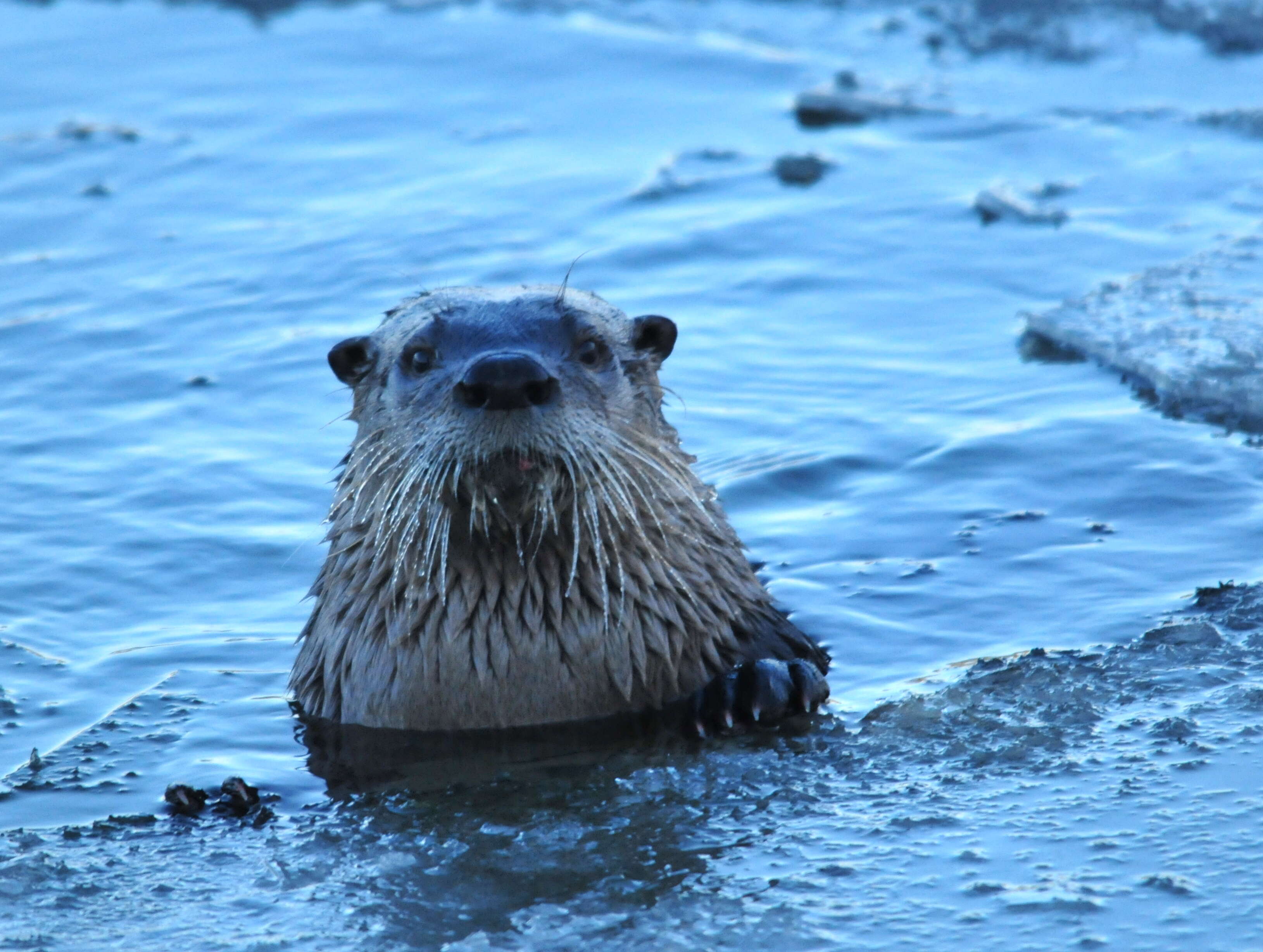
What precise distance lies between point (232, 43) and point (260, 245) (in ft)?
12.1

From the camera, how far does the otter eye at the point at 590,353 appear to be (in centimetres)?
435

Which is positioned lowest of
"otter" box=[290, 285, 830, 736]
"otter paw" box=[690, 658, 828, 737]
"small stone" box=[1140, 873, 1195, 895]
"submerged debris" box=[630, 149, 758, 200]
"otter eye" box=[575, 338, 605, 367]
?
"small stone" box=[1140, 873, 1195, 895]

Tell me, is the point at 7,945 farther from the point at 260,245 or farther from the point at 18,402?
the point at 260,245

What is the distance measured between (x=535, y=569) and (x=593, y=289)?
3.43 metres

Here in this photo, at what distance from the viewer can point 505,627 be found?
4.32 metres

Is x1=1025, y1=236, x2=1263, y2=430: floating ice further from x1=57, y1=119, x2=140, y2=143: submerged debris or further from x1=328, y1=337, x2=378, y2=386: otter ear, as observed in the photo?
x1=57, y1=119, x2=140, y2=143: submerged debris

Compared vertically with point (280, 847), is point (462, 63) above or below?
above

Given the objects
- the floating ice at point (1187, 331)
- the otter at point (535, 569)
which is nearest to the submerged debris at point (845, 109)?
the floating ice at point (1187, 331)

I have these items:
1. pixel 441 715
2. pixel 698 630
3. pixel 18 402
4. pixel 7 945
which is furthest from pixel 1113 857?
pixel 18 402

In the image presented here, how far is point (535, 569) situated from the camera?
4.33 meters

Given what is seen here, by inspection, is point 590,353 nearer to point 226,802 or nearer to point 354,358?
point 354,358

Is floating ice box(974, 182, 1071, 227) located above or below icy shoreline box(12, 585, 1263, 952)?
above

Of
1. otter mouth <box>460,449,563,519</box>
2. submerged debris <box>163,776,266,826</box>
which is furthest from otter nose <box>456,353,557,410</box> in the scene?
submerged debris <box>163,776,266,826</box>

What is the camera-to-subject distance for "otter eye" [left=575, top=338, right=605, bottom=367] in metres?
4.35
